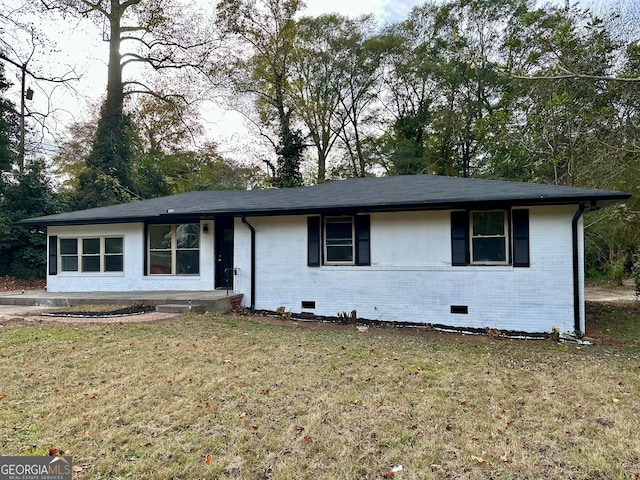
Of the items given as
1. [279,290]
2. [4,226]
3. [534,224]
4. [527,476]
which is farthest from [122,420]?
[4,226]

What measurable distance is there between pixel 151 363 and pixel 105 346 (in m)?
1.31

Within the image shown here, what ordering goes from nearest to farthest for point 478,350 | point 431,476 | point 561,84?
point 431,476, point 478,350, point 561,84

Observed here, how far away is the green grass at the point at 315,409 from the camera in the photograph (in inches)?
102

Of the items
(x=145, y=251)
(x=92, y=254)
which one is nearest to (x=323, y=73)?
(x=145, y=251)

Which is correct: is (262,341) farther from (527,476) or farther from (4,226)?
(4,226)

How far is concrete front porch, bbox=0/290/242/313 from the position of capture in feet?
28.5

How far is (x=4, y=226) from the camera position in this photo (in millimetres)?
14734

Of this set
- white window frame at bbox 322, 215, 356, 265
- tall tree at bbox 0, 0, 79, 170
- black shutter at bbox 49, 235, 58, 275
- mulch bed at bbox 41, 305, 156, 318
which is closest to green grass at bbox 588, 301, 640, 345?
white window frame at bbox 322, 215, 356, 265

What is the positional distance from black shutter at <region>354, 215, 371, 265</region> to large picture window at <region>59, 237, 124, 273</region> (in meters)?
7.18

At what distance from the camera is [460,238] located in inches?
316

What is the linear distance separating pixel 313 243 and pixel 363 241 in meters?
1.22

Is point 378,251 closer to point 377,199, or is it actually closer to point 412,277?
point 412,277

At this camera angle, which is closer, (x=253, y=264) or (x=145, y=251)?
(x=253, y=264)

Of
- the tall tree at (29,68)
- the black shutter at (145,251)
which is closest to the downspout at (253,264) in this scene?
the black shutter at (145,251)
